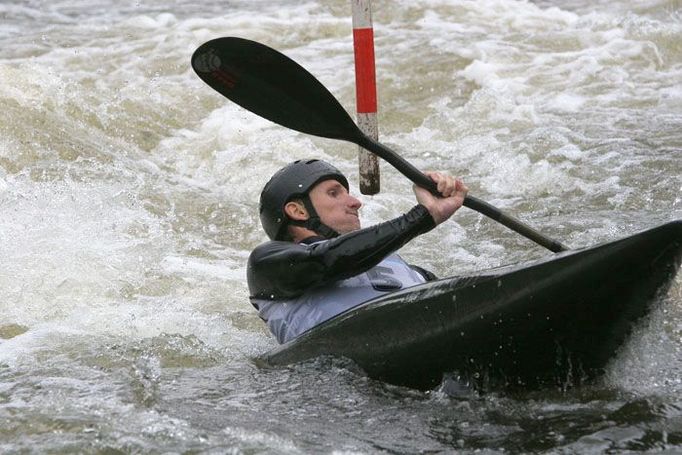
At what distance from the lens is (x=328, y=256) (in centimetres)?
389

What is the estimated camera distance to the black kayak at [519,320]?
132 inches

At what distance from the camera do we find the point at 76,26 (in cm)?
1230

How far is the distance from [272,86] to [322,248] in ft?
3.25

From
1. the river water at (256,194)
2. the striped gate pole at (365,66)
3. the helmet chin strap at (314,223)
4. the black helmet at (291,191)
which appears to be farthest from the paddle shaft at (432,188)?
the striped gate pole at (365,66)

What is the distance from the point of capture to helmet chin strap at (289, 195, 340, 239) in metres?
4.28

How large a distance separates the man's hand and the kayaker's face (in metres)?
0.47

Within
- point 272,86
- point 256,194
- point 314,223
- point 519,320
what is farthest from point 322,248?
point 256,194

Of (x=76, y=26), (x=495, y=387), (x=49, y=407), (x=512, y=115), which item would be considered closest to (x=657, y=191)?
(x=512, y=115)

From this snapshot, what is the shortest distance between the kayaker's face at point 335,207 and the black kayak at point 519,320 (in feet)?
1.62

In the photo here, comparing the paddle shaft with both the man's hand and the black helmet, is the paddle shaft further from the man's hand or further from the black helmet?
the black helmet

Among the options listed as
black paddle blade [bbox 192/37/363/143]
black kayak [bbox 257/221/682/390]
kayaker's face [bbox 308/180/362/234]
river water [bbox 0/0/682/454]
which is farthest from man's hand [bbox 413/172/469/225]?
black paddle blade [bbox 192/37/363/143]

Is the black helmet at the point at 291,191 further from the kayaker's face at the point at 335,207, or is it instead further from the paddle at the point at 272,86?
the paddle at the point at 272,86

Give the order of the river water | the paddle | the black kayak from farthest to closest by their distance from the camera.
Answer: the paddle → the river water → the black kayak

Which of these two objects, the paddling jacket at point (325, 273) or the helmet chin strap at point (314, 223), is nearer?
the paddling jacket at point (325, 273)
